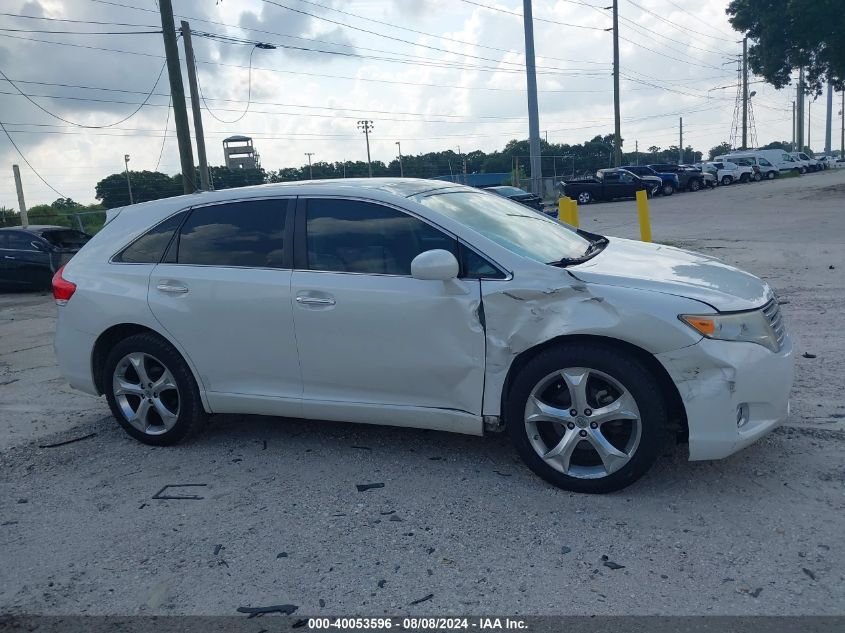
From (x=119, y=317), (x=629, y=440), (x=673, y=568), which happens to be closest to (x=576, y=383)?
(x=629, y=440)

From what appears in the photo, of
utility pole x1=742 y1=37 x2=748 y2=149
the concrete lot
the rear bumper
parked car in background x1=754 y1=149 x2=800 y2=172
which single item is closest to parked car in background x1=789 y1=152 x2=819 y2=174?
parked car in background x1=754 y1=149 x2=800 y2=172

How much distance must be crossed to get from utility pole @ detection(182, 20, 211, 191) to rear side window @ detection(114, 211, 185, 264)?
19061 mm

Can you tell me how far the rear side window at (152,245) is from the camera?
5.18 meters

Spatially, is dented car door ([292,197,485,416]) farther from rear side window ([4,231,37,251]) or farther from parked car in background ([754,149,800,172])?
parked car in background ([754,149,800,172])

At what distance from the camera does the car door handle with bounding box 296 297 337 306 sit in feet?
14.8

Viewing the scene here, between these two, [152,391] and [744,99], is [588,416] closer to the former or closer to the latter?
[152,391]

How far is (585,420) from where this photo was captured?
3.99m

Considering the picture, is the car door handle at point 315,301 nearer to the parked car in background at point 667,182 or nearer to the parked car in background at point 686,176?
the parked car in background at point 667,182

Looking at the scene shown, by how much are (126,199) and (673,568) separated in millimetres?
39376

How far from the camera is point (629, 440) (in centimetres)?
398

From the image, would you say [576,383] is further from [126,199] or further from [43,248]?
[126,199]

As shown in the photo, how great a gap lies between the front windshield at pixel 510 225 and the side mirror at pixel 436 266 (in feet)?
1.21

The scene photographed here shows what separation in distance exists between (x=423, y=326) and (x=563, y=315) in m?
0.78

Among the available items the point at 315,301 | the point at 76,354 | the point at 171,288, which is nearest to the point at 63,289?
the point at 76,354
